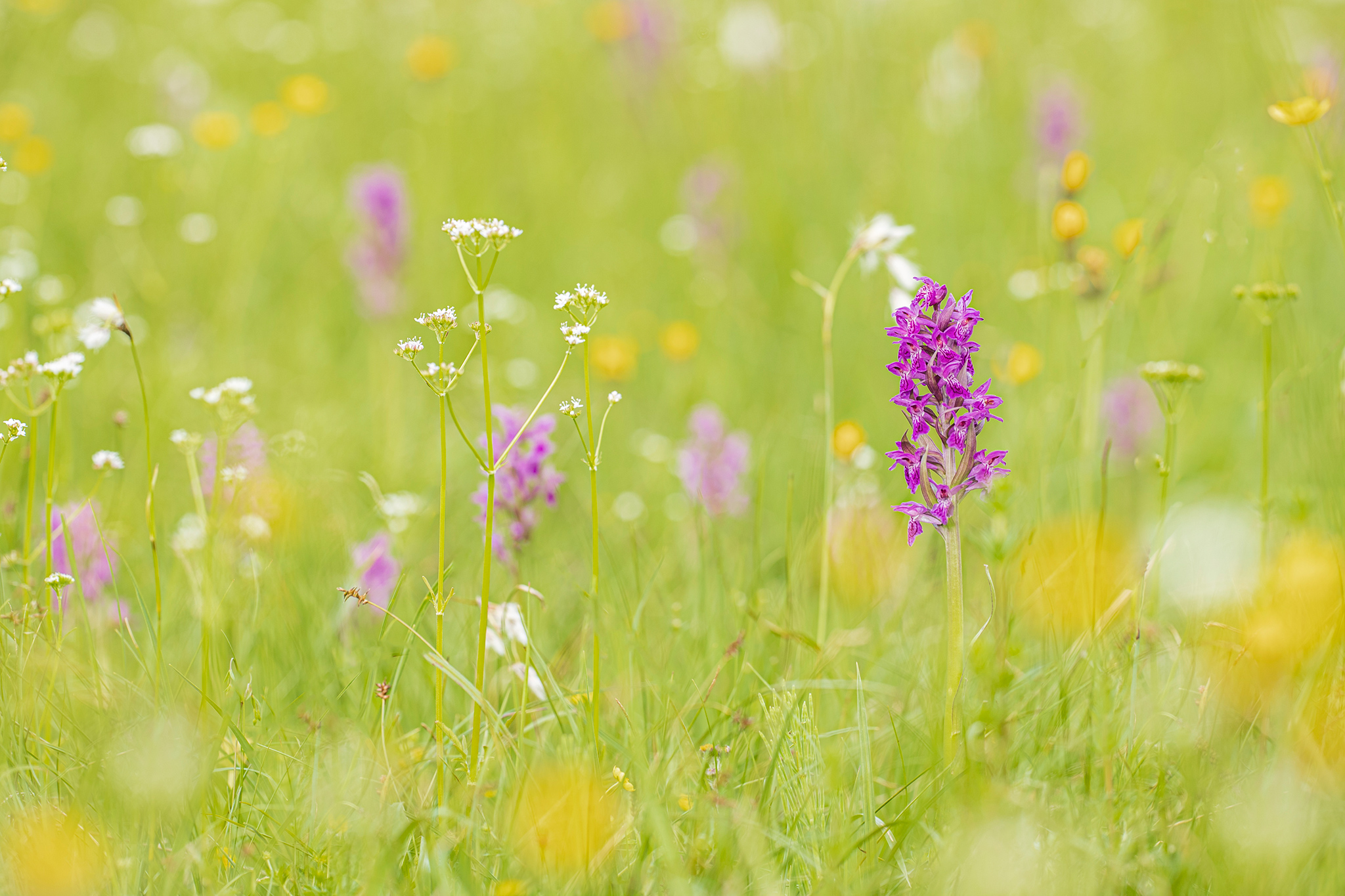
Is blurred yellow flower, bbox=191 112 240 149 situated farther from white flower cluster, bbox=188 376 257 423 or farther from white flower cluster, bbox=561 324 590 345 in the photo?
white flower cluster, bbox=561 324 590 345

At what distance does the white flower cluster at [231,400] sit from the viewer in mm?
1438

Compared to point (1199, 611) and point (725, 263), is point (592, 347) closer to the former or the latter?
point (725, 263)

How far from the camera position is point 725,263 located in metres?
4.53

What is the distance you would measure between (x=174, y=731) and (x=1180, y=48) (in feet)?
23.4

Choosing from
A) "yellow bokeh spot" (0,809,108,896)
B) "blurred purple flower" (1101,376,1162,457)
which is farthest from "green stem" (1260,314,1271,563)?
"yellow bokeh spot" (0,809,108,896)

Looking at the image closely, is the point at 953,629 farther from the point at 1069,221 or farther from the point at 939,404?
the point at 1069,221

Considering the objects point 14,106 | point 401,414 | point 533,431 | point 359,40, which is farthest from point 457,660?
point 359,40

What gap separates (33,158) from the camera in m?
4.38

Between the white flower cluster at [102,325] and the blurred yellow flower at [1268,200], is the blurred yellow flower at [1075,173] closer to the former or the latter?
the blurred yellow flower at [1268,200]

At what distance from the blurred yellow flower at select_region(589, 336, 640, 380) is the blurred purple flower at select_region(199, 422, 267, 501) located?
45.1 inches

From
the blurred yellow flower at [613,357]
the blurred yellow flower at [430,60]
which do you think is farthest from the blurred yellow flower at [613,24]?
the blurred yellow flower at [613,357]

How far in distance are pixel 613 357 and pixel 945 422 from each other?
2.10 m

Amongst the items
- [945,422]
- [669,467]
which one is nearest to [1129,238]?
[945,422]

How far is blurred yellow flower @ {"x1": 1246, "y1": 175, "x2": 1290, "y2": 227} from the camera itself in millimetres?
3465
